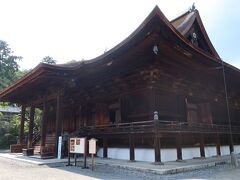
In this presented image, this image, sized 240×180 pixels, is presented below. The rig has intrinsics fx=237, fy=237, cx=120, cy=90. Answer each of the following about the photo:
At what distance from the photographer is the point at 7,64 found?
1522 inches

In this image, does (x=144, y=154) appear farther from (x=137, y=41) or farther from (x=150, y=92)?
(x=137, y=41)

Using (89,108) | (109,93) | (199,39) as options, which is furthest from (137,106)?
(199,39)

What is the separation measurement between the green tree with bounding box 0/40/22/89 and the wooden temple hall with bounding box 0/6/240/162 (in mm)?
24254

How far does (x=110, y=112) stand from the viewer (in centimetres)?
1302

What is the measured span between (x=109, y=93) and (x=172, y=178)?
21.4 feet

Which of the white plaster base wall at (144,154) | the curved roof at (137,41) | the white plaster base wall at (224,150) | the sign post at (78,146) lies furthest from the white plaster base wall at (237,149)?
the sign post at (78,146)

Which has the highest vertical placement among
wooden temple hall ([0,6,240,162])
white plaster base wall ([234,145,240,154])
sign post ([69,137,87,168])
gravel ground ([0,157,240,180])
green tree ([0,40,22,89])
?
green tree ([0,40,22,89])

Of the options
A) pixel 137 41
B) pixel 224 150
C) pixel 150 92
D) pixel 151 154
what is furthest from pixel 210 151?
pixel 137 41

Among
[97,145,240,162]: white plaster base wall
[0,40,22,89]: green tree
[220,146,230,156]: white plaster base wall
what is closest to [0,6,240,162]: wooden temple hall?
[97,145,240,162]: white plaster base wall

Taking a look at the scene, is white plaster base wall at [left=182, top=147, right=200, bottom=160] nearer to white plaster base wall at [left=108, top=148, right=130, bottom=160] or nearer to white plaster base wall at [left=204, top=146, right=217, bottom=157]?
white plaster base wall at [left=204, top=146, right=217, bottom=157]

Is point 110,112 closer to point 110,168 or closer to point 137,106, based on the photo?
point 137,106

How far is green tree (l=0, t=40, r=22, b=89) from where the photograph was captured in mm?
37719

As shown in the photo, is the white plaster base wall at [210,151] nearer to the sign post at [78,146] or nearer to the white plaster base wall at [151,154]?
the white plaster base wall at [151,154]

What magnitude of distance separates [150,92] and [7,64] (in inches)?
1379
